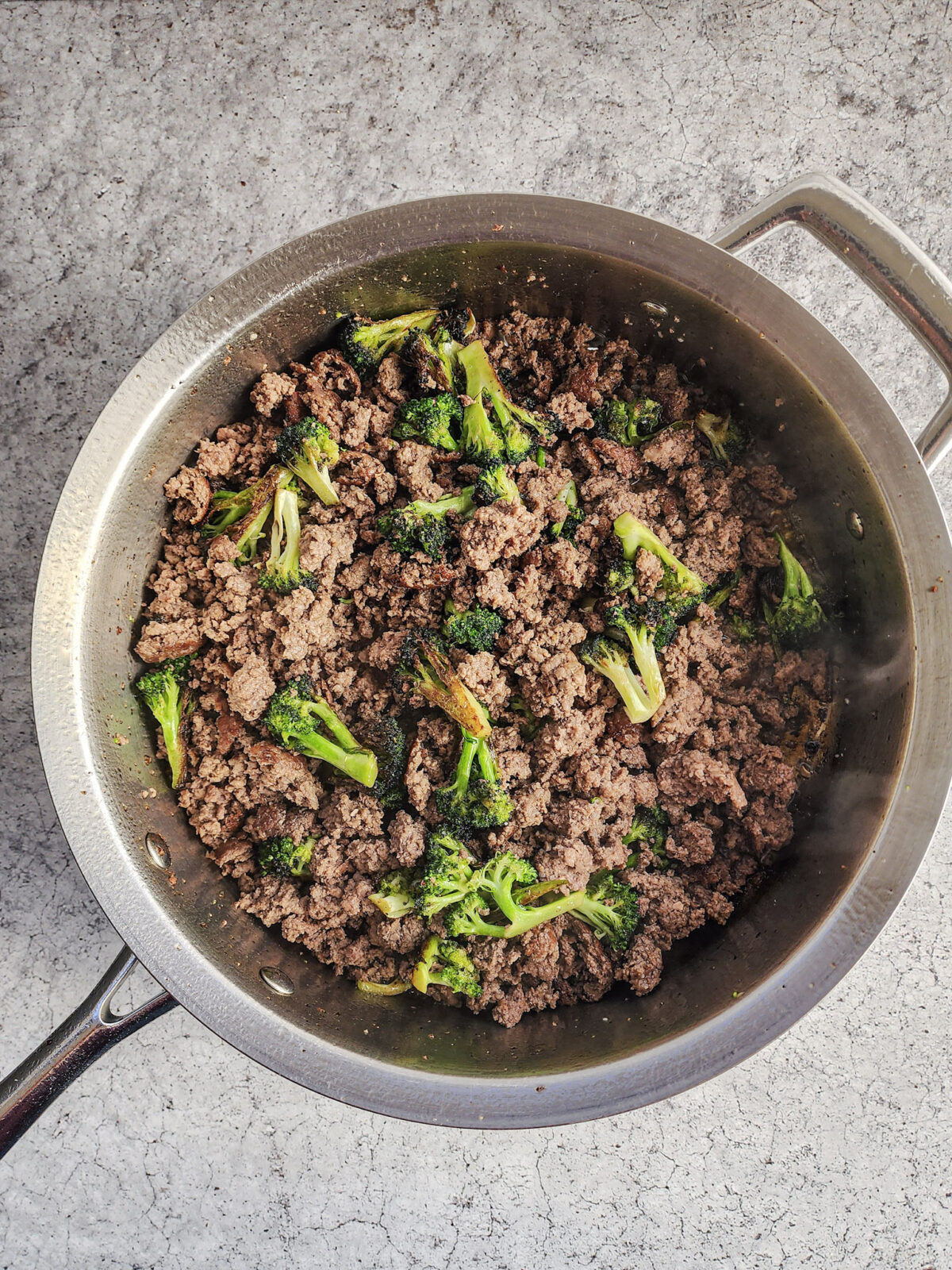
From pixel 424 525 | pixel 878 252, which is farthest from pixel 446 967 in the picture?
pixel 878 252

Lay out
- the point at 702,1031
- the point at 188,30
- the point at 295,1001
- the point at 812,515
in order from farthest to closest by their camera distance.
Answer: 1. the point at 188,30
2. the point at 812,515
3. the point at 295,1001
4. the point at 702,1031

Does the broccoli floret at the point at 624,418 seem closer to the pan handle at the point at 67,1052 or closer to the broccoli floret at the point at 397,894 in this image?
the broccoli floret at the point at 397,894

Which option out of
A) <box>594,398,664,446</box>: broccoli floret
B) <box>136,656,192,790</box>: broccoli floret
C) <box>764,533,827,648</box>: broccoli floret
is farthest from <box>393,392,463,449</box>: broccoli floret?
<box>764,533,827,648</box>: broccoli floret

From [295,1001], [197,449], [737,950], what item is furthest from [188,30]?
[737,950]

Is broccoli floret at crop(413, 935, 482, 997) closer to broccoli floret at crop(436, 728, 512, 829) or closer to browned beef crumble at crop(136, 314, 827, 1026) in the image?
browned beef crumble at crop(136, 314, 827, 1026)

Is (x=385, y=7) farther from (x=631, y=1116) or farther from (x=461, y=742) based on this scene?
(x=631, y=1116)

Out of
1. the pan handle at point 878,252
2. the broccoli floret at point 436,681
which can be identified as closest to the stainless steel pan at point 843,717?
the pan handle at point 878,252

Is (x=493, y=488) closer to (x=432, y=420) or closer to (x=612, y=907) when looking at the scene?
(x=432, y=420)
